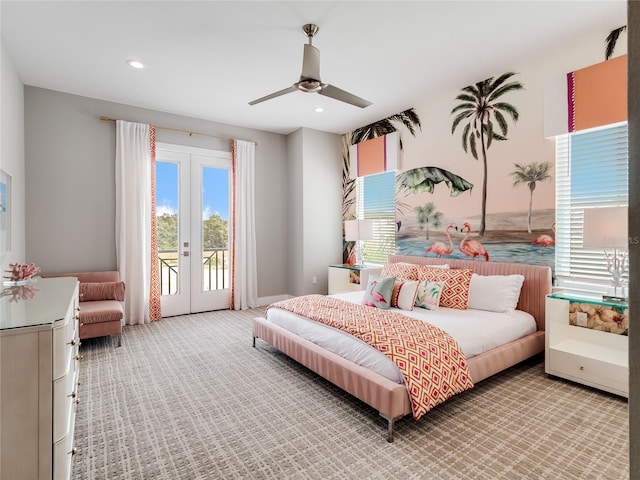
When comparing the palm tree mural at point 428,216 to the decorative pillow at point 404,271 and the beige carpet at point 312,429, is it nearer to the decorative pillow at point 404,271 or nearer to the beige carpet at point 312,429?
the decorative pillow at point 404,271

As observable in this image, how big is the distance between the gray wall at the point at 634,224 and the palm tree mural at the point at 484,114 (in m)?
3.50

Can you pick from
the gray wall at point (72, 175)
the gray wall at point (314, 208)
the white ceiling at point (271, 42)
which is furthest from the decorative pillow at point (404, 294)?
the gray wall at point (72, 175)

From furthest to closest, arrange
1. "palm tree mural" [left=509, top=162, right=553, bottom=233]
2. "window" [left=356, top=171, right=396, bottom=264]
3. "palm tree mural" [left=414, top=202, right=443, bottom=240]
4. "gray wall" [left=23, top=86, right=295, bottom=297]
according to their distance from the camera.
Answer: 1. "window" [left=356, top=171, right=396, bottom=264]
2. "palm tree mural" [left=414, top=202, right=443, bottom=240]
3. "gray wall" [left=23, top=86, right=295, bottom=297]
4. "palm tree mural" [left=509, top=162, right=553, bottom=233]

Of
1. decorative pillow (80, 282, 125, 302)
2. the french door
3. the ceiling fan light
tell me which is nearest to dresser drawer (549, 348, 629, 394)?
the ceiling fan light

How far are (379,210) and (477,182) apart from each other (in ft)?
5.37

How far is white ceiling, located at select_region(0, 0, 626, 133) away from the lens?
2.57m

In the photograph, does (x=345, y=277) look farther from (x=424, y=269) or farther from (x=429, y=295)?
(x=429, y=295)

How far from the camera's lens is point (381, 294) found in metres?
3.32

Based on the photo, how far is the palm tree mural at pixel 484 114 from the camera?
11.9 feet

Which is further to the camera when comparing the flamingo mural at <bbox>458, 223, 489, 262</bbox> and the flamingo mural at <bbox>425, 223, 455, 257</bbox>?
the flamingo mural at <bbox>425, 223, 455, 257</bbox>

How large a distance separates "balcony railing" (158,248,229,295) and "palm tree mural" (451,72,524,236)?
12.2ft

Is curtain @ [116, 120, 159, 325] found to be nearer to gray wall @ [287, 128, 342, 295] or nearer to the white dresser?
gray wall @ [287, 128, 342, 295]

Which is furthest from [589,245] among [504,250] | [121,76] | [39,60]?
[39,60]

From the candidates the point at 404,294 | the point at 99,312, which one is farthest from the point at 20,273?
the point at 404,294
